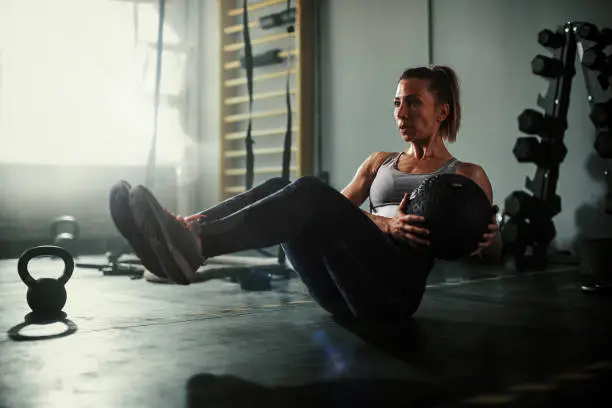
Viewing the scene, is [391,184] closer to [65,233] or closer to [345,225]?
[345,225]

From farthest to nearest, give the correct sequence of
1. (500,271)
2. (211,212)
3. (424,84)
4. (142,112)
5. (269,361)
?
(142,112)
(500,271)
(424,84)
(211,212)
(269,361)

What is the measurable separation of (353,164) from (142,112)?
6.23ft

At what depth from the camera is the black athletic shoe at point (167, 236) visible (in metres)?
1.33

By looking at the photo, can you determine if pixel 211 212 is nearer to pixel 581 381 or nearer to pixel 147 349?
pixel 147 349

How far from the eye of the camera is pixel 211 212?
1.61 meters

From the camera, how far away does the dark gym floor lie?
120 cm

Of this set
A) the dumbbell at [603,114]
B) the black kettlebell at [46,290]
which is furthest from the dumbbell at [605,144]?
the black kettlebell at [46,290]

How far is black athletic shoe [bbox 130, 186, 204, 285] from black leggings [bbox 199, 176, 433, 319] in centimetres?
5

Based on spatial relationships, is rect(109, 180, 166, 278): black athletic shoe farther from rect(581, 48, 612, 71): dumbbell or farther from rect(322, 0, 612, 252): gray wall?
rect(322, 0, 612, 252): gray wall

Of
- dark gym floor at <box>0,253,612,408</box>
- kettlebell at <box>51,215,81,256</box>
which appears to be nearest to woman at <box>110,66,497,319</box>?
dark gym floor at <box>0,253,612,408</box>

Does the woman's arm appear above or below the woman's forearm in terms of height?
above

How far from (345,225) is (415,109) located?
43cm

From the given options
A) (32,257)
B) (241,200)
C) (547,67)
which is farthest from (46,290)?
(547,67)

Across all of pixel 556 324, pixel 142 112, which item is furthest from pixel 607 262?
pixel 142 112
